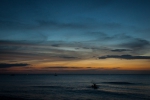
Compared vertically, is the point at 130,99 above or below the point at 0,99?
below

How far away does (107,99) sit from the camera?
56.2 meters

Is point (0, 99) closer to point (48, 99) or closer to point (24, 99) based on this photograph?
point (24, 99)

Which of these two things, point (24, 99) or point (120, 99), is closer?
point (24, 99)

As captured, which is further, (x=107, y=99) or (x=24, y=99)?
(x=107, y=99)

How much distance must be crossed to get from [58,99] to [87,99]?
30.4ft

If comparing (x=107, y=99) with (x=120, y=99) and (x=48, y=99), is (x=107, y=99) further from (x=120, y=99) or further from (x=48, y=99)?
Result: (x=48, y=99)

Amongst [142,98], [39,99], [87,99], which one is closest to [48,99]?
[39,99]

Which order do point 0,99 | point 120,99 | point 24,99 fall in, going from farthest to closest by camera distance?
1. point 120,99
2. point 24,99
3. point 0,99

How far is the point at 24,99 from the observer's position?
52.3 m

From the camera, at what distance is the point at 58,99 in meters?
54.9

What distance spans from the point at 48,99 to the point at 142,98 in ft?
102

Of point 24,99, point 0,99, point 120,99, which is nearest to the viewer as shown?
point 0,99

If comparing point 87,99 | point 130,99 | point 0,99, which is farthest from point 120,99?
point 0,99

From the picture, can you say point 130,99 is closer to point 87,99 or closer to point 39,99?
point 87,99
